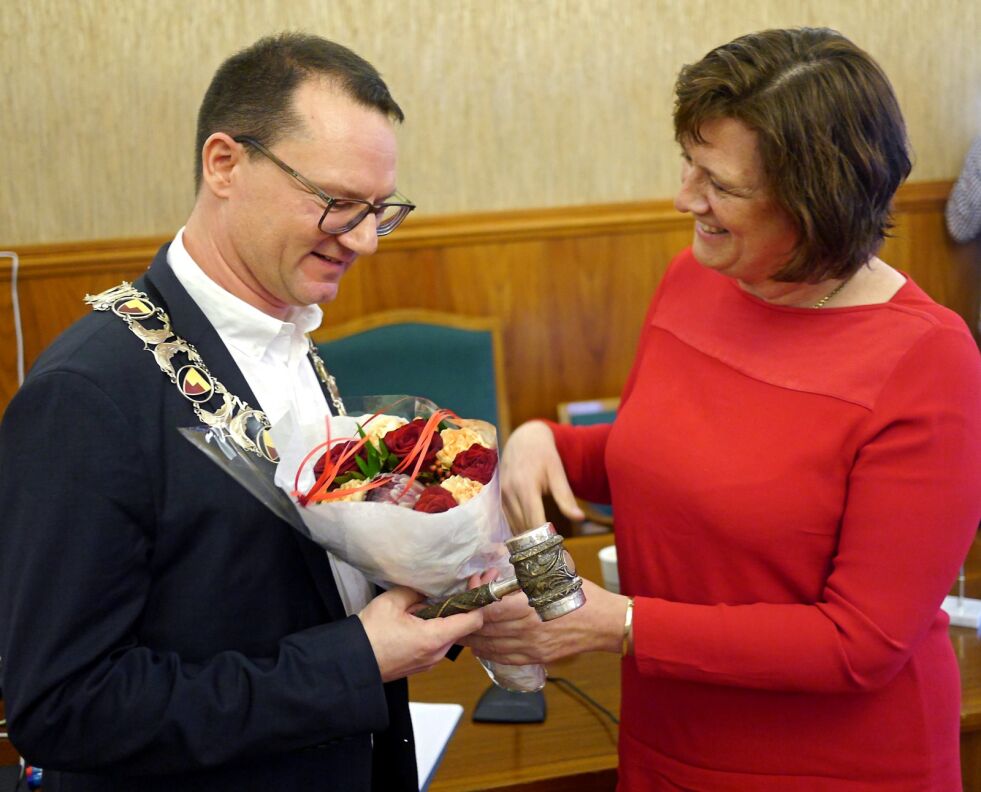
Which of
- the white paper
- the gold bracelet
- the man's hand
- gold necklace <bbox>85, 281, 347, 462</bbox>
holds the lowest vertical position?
the white paper

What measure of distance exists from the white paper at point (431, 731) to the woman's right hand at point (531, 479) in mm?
353

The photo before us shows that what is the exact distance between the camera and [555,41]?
360 cm

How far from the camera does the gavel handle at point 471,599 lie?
48.2 inches

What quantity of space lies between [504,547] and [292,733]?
32cm

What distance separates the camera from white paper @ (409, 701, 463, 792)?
161 cm

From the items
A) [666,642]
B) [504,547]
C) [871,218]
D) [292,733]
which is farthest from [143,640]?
[871,218]

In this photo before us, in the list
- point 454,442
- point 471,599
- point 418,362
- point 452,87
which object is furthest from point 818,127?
point 452,87

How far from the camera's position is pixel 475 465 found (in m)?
1.20

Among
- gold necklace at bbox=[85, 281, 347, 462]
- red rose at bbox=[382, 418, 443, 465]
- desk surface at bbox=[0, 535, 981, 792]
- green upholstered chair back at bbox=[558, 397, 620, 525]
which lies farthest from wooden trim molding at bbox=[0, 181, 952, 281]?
red rose at bbox=[382, 418, 443, 465]

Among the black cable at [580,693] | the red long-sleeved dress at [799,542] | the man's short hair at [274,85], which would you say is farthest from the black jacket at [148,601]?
the black cable at [580,693]

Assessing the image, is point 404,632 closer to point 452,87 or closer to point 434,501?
point 434,501

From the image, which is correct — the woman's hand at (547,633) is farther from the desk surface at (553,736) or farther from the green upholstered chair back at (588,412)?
the green upholstered chair back at (588,412)

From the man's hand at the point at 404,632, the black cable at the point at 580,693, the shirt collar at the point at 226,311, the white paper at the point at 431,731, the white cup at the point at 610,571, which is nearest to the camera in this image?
the man's hand at the point at 404,632

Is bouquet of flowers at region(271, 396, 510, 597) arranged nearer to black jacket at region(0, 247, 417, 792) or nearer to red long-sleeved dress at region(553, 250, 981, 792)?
black jacket at region(0, 247, 417, 792)
